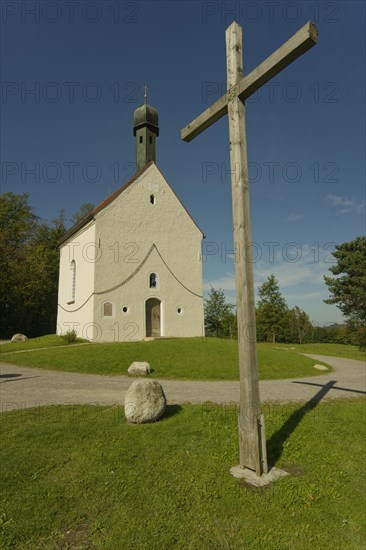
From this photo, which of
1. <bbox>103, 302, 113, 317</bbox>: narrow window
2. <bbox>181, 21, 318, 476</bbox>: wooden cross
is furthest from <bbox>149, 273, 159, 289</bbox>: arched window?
<bbox>181, 21, 318, 476</bbox>: wooden cross

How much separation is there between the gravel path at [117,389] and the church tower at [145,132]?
17525mm

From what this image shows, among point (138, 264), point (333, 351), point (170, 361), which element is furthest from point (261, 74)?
point (333, 351)

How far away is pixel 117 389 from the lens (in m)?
8.96

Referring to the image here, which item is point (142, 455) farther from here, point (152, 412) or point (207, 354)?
point (207, 354)

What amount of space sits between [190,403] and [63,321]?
19.4 m

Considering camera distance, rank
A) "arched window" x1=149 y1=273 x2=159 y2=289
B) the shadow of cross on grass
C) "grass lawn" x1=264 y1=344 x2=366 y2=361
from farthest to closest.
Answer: "grass lawn" x1=264 y1=344 x2=366 y2=361 → "arched window" x1=149 y1=273 x2=159 y2=289 → the shadow of cross on grass

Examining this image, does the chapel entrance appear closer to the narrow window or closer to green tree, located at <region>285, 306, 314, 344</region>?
the narrow window

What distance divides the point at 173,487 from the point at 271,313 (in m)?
36.9

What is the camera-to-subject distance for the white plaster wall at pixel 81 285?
19875 millimetres

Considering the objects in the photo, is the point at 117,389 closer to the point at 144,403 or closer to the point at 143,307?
the point at 144,403

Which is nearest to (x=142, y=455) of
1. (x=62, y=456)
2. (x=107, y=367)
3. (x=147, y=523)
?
(x=62, y=456)

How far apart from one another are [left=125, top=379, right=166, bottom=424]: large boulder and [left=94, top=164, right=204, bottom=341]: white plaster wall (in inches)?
544

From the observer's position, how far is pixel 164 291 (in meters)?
22.4

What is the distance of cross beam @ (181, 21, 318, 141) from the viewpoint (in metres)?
3.79
